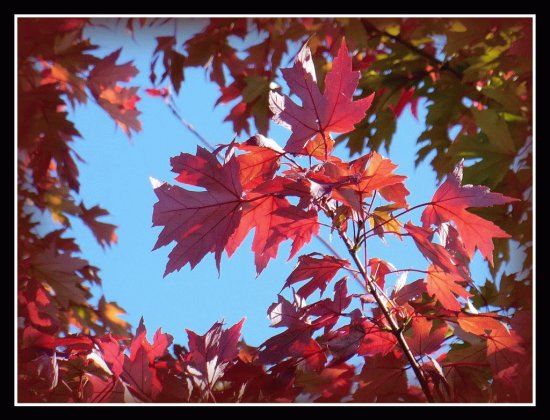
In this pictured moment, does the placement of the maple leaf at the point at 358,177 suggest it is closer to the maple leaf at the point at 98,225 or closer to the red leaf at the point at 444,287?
the red leaf at the point at 444,287

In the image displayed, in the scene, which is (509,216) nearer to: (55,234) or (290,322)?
(290,322)

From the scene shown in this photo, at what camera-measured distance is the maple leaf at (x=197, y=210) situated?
700mm

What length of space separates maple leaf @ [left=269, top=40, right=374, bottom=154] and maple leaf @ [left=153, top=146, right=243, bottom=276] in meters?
0.10

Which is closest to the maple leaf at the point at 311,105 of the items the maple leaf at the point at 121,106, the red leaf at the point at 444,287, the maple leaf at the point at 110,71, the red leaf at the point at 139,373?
the red leaf at the point at 444,287

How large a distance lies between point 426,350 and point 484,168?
508 millimetres

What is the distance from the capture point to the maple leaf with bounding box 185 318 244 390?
765 mm

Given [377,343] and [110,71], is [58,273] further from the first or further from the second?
[377,343]

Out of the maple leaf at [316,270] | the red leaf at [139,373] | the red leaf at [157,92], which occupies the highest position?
the red leaf at [157,92]

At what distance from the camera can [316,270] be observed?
0.75 metres

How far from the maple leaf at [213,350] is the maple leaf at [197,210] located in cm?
13

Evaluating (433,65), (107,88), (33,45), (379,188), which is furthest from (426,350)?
(107,88)

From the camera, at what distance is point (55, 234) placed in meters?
1.67

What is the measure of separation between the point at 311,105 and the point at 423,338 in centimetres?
34

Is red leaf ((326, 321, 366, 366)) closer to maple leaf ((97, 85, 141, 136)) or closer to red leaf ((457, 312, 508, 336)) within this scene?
red leaf ((457, 312, 508, 336))
